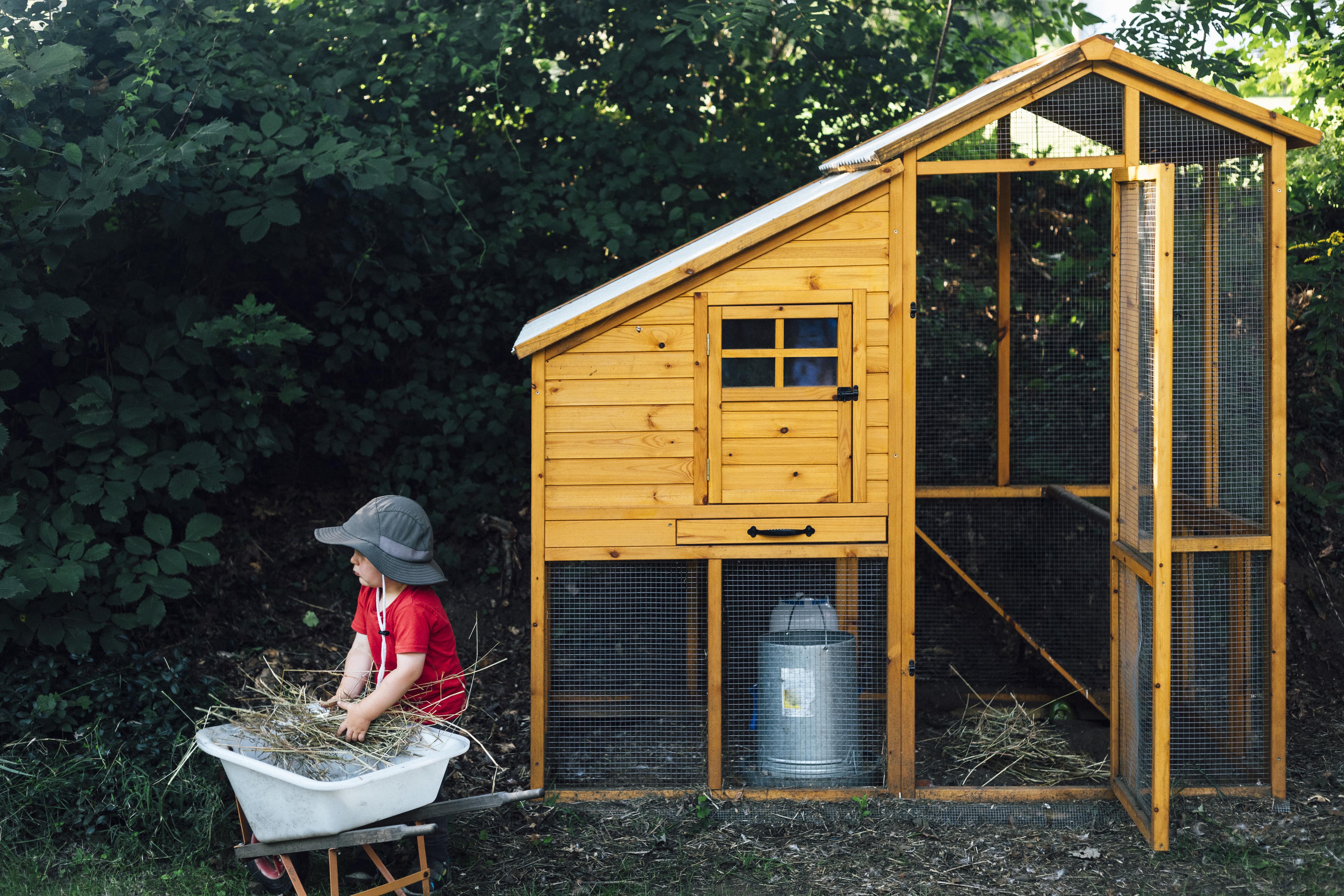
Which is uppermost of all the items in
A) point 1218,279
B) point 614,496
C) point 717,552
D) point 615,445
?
point 1218,279

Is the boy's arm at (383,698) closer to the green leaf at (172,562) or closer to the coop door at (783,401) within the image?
the coop door at (783,401)

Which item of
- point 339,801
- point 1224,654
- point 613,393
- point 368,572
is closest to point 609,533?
point 613,393

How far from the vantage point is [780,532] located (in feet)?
14.9

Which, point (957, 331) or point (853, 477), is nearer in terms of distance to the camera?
point (853, 477)

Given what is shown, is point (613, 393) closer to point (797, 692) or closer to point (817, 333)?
point (817, 333)

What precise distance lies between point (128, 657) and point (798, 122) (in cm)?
500

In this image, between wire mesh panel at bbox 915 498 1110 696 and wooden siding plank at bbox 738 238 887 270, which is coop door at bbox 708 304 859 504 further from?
wire mesh panel at bbox 915 498 1110 696

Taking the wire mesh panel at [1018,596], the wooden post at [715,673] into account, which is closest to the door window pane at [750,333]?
the wooden post at [715,673]

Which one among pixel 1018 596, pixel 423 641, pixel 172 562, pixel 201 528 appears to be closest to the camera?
pixel 423 641

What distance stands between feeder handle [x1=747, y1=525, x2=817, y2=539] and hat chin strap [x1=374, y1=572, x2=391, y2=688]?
1.46 meters

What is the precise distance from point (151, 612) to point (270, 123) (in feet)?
7.81

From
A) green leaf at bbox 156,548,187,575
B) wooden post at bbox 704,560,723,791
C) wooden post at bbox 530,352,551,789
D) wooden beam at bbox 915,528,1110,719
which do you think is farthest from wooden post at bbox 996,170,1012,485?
green leaf at bbox 156,548,187,575

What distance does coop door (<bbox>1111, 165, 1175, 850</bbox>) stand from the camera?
395 cm

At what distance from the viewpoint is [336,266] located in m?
6.55
